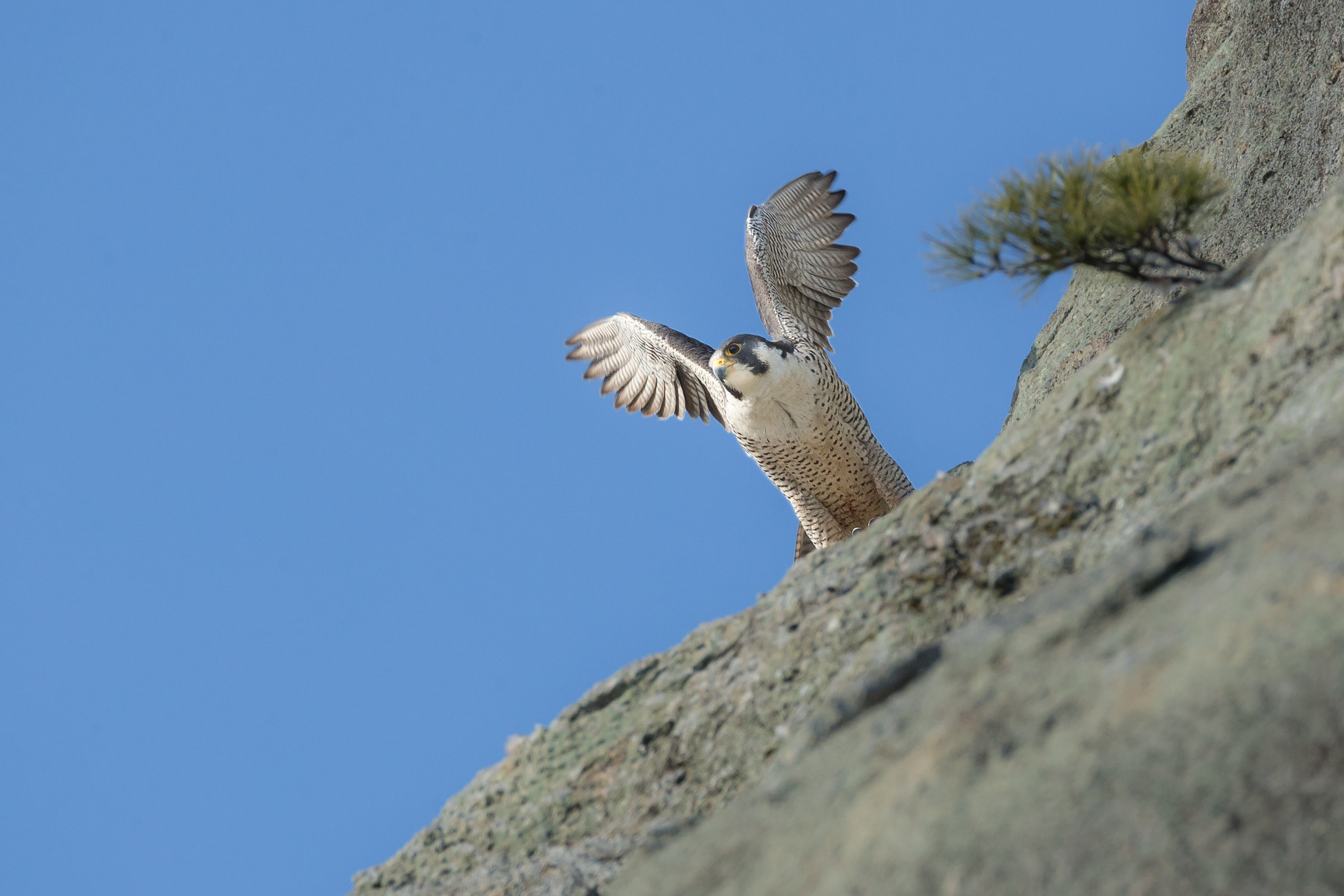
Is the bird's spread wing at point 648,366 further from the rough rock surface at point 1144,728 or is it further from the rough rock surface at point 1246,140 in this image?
the rough rock surface at point 1144,728

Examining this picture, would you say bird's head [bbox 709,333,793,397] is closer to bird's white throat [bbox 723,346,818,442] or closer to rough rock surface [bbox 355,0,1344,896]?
bird's white throat [bbox 723,346,818,442]

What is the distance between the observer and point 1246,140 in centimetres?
858

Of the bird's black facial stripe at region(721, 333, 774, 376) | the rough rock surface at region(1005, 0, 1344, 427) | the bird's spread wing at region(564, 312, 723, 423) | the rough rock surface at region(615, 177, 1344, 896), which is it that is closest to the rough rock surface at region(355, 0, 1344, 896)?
the rough rock surface at region(615, 177, 1344, 896)

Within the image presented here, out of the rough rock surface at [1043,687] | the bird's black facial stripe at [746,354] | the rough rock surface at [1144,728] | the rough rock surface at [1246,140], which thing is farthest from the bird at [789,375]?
the rough rock surface at [1144,728]

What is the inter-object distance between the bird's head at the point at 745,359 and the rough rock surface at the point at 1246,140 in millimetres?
1825

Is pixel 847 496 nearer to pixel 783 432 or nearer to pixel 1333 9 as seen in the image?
pixel 783 432

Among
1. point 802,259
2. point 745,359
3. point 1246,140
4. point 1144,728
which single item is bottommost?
point 1144,728

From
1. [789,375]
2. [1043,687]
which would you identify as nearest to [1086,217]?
[1043,687]

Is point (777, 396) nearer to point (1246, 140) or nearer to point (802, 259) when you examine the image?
point (802, 259)

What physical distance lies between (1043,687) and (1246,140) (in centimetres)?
713

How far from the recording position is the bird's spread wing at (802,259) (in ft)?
33.0

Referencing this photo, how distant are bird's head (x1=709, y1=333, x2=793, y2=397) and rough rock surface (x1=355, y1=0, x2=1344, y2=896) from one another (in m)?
3.77

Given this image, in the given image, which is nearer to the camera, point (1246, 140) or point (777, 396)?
point (1246, 140)

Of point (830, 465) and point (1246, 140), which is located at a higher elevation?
→ point (830, 465)
